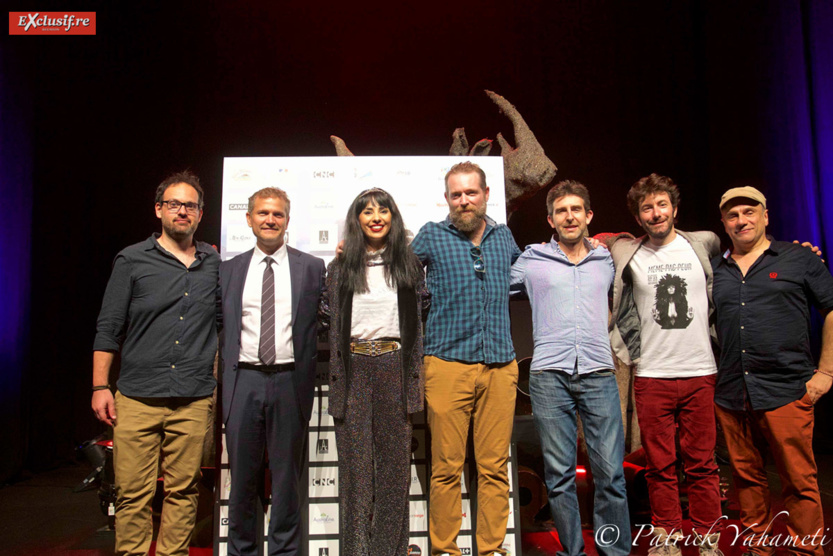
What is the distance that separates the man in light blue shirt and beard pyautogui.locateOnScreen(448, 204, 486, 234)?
0.36 meters

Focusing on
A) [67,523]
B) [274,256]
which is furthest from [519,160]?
[67,523]

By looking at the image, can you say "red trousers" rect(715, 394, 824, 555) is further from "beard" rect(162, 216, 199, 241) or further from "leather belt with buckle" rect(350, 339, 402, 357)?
"beard" rect(162, 216, 199, 241)

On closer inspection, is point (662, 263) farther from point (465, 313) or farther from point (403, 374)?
point (403, 374)

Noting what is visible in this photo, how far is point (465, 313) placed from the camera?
92.3 inches

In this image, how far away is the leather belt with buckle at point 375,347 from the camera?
7.39 ft

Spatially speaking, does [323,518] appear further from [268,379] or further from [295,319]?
[295,319]

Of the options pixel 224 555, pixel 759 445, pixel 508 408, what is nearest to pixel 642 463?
pixel 759 445

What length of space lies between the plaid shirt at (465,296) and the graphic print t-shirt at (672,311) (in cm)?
68

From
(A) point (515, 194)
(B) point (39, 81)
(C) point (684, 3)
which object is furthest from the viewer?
(C) point (684, 3)

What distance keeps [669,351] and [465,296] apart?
3.31 ft

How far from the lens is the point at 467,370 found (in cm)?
228

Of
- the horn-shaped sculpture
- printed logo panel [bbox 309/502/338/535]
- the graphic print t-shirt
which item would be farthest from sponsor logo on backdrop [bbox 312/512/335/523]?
the horn-shaped sculpture

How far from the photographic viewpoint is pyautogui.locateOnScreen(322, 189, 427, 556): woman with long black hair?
2.18 metres

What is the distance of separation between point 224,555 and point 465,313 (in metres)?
1.67
